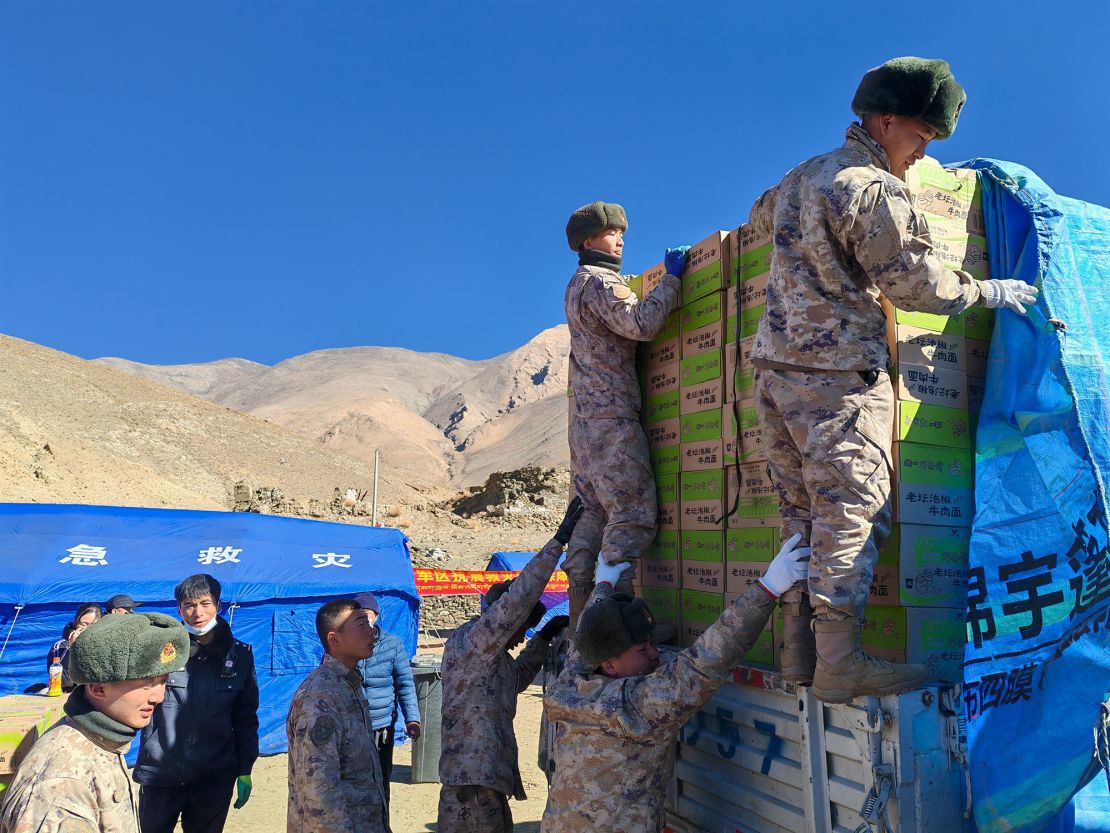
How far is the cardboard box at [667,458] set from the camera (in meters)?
3.81

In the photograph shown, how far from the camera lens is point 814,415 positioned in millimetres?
2713

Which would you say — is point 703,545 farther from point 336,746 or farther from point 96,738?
point 96,738

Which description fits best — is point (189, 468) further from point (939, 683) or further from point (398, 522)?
point (939, 683)

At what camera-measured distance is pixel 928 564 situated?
107 inches

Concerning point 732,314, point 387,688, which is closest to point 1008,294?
point 732,314

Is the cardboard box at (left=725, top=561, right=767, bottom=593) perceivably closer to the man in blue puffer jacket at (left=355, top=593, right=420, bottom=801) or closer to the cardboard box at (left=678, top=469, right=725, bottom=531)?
the cardboard box at (left=678, top=469, right=725, bottom=531)

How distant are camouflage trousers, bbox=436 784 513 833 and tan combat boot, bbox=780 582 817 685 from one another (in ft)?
6.56

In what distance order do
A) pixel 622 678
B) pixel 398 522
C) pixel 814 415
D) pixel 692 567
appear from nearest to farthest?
pixel 814 415
pixel 622 678
pixel 692 567
pixel 398 522

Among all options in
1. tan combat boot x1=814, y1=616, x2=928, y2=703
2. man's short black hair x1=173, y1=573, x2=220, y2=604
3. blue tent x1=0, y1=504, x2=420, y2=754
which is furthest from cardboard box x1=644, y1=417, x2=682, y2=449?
blue tent x1=0, y1=504, x2=420, y2=754

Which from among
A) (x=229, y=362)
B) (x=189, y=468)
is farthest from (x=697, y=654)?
(x=229, y=362)

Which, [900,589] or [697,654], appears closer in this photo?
[900,589]

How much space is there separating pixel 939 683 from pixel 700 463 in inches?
53.5

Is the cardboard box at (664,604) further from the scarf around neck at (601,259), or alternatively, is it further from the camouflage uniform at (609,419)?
the scarf around neck at (601,259)

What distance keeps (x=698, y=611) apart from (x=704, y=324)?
48.5 inches
